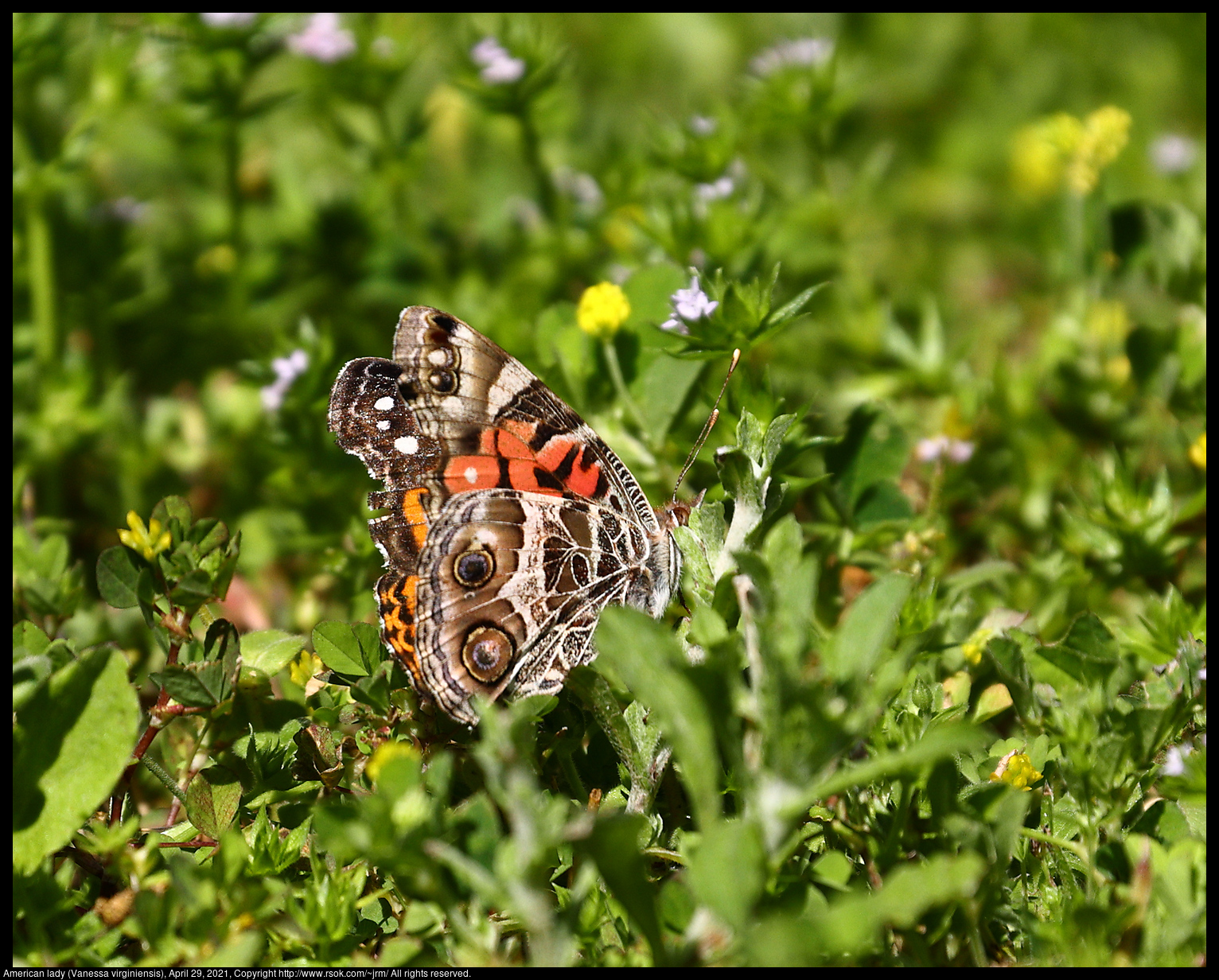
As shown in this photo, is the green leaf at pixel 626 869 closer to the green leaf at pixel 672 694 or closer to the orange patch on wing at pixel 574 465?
the green leaf at pixel 672 694

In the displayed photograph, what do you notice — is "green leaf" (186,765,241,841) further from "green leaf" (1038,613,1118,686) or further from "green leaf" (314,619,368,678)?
"green leaf" (1038,613,1118,686)

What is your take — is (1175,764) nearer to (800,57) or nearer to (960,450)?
(960,450)

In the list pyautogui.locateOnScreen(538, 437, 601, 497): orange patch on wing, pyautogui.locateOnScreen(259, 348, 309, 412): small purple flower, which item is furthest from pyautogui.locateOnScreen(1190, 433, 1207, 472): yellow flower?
pyautogui.locateOnScreen(259, 348, 309, 412): small purple flower

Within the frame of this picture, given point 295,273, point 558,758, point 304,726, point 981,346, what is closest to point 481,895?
point 558,758

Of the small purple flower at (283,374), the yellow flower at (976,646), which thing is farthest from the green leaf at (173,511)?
the yellow flower at (976,646)

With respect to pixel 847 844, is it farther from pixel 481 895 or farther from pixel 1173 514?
pixel 1173 514

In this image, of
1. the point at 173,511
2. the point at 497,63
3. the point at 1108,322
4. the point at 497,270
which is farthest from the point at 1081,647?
the point at 497,270

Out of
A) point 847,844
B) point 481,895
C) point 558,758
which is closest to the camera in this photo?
point 481,895
